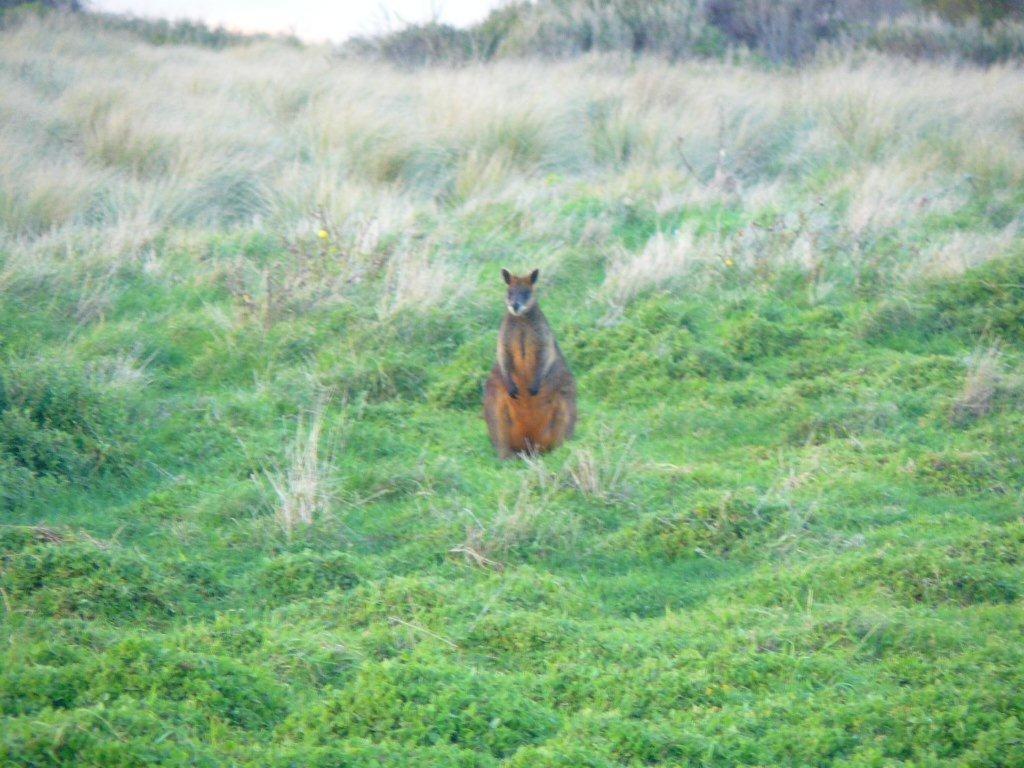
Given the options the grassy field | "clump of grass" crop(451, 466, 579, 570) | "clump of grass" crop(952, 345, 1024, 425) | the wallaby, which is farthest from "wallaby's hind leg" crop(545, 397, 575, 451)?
"clump of grass" crop(952, 345, 1024, 425)

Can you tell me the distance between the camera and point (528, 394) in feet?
19.8

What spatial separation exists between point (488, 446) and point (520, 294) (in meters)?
0.92

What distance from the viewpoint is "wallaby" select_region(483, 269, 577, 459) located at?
6.03m

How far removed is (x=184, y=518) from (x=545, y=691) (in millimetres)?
2310

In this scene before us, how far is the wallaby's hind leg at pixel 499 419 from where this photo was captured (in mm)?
6074

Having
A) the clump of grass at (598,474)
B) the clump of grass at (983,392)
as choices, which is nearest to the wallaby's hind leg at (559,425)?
the clump of grass at (598,474)

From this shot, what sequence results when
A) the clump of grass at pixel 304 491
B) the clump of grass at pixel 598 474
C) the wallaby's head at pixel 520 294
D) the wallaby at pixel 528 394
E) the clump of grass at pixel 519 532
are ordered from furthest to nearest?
1. the wallaby's head at pixel 520 294
2. the wallaby at pixel 528 394
3. the clump of grass at pixel 598 474
4. the clump of grass at pixel 304 491
5. the clump of grass at pixel 519 532

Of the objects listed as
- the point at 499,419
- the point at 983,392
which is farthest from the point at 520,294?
the point at 983,392

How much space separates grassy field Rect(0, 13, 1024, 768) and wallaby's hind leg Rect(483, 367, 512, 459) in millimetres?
154

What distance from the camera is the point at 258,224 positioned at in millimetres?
9711

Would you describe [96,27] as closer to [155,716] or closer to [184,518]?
[184,518]

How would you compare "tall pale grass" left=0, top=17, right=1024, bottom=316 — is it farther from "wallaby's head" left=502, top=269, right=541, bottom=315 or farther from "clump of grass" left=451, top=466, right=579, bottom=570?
"clump of grass" left=451, top=466, right=579, bottom=570

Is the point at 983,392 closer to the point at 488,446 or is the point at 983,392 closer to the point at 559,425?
the point at 559,425

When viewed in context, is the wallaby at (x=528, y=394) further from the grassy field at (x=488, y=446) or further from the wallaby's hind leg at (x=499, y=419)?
the grassy field at (x=488, y=446)
